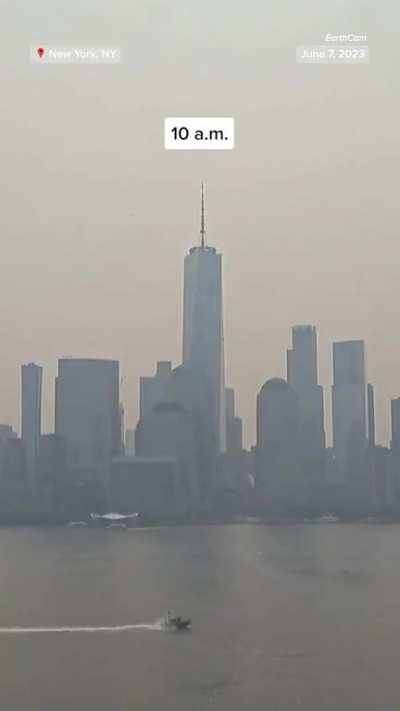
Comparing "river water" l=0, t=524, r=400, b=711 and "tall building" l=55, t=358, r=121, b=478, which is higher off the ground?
"tall building" l=55, t=358, r=121, b=478

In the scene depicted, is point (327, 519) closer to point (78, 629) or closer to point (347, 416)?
point (347, 416)

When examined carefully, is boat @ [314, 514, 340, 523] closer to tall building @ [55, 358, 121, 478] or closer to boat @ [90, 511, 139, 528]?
boat @ [90, 511, 139, 528]

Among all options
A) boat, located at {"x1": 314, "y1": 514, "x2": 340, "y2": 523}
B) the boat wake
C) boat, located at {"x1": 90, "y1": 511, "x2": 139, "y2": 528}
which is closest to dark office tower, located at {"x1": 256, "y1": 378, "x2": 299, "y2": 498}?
boat, located at {"x1": 314, "y1": 514, "x2": 340, "y2": 523}

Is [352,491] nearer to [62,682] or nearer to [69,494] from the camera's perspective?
[69,494]

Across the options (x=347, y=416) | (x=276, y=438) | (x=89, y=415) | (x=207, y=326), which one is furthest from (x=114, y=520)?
(x=347, y=416)

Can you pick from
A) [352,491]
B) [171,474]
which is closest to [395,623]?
[352,491]

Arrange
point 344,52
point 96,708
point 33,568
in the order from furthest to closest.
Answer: point 33,568 → point 344,52 → point 96,708
